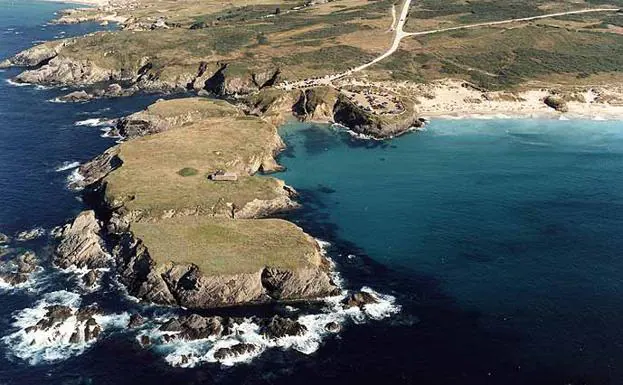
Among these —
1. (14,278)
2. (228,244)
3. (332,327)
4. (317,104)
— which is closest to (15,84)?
(317,104)

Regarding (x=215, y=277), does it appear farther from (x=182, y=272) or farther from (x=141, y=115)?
(x=141, y=115)

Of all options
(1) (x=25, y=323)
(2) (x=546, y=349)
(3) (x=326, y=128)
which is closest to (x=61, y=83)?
(3) (x=326, y=128)

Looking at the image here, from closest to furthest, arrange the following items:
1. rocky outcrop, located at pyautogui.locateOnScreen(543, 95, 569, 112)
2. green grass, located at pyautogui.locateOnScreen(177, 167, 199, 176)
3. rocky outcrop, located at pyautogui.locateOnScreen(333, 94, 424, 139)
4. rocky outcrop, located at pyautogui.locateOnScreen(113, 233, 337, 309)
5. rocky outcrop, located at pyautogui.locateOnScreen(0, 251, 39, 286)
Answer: rocky outcrop, located at pyautogui.locateOnScreen(113, 233, 337, 309) < rocky outcrop, located at pyautogui.locateOnScreen(0, 251, 39, 286) < green grass, located at pyautogui.locateOnScreen(177, 167, 199, 176) < rocky outcrop, located at pyautogui.locateOnScreen(333, 94, 424, 139) < rocky outcrop, located at pyautogui.locateOnScreen(543, 95, 569, 112)

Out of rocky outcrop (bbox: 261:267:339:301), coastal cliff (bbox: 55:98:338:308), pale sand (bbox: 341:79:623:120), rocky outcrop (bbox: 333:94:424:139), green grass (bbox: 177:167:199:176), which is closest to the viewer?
coastal cliff (bbox: 55:98:338:308)

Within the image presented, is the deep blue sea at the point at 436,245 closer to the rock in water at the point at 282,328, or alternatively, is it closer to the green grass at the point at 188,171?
the rock in water at the point at 282,328

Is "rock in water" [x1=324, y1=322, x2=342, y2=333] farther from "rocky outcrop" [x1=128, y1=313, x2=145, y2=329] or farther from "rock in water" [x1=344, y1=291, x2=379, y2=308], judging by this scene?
"rocky outcrop" [x1=128, y1=313, x2=145, y2=329]

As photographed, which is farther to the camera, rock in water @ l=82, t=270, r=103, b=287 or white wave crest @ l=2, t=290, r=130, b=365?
rock in water @ l=82, t=270, r=103, b=287

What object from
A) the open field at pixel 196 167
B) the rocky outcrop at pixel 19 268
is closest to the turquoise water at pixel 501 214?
the open field at pixel 196 167

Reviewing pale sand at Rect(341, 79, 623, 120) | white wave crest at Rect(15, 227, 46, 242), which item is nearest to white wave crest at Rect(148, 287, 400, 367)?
white wave crest at Rect(15, 227, 46, 242)
